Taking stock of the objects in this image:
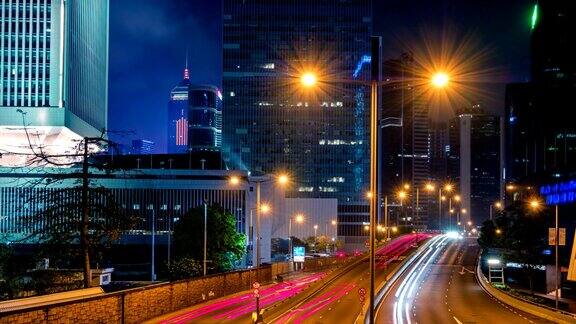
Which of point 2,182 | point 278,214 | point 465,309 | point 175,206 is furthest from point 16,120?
point 465,309

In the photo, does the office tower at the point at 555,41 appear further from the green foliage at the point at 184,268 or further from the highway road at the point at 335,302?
the green foliage at the point at 184,268

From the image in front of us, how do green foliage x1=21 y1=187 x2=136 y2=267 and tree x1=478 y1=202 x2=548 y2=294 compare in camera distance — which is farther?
tree x1=478 y1=202 x2=548 y2=294

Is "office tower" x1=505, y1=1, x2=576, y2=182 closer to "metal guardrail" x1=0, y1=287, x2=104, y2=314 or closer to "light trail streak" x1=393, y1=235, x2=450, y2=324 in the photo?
"light trail streak" x1=393, y1=235, x2=450, y2=324

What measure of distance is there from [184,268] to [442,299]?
97.7 ft

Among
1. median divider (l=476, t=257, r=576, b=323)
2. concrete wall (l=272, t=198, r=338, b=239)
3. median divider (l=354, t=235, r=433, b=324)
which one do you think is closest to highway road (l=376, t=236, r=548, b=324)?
median divider (l=354, t=235, r=433, b=324)

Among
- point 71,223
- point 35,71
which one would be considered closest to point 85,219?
point 71,223

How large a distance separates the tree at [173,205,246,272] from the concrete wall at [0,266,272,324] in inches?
724

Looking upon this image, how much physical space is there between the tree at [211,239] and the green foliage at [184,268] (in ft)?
16.8

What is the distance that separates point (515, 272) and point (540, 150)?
47265 millimetres

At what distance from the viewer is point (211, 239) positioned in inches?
3307

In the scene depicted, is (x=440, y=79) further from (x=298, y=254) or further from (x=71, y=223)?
(x=298, y=254)

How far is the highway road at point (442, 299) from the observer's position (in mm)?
46625

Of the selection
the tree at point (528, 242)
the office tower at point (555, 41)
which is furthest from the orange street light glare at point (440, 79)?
the office tower at point (555, 41)

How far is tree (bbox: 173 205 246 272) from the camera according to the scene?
273ft
